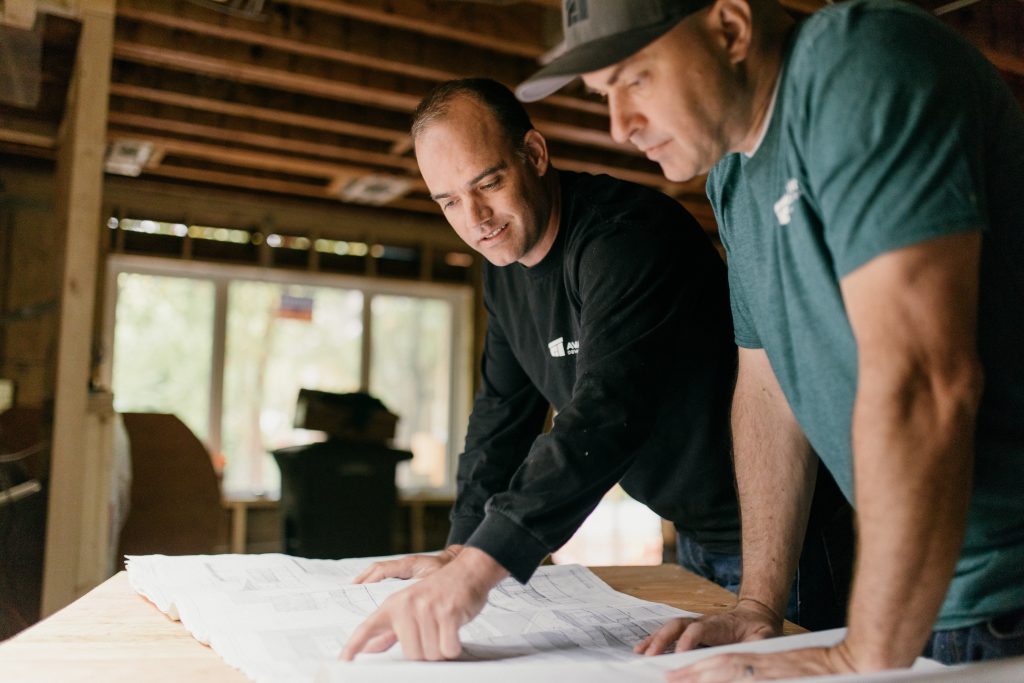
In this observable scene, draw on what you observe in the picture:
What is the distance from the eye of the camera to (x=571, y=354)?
4.92 feet

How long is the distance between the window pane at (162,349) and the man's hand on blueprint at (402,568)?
214 inches

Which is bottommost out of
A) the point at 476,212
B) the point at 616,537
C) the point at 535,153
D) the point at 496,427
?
the point at 616,537

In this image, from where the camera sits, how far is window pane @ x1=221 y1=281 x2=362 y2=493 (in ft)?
21.5

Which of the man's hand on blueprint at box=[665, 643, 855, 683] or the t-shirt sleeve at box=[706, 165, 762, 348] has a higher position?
the t-shirt sleeve at box=[706, 165, 762, 348]

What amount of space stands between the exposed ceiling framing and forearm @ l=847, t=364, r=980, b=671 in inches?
114

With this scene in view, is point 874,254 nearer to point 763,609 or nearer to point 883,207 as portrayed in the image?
point 883,207

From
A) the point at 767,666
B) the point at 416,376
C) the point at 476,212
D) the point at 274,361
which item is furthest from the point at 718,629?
the point at 416,376

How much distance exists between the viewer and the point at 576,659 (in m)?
0.92

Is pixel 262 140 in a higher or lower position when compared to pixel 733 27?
higher

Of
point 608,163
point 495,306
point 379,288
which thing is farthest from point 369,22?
point 379,288

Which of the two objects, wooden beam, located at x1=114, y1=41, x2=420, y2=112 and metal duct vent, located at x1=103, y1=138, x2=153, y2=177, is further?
metal duct vent, located at x1=103, y1=138, x2=153, y2=177

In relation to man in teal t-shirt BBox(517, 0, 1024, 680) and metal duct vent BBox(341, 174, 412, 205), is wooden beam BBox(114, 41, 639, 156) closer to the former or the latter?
metal duct vent BBox(341, 174, 412, 205)

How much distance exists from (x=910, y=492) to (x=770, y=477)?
49cm

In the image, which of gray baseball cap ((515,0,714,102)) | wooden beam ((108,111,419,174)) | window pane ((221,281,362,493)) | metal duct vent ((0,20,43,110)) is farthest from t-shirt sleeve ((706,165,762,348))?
window pane ((221,281,362,493))
